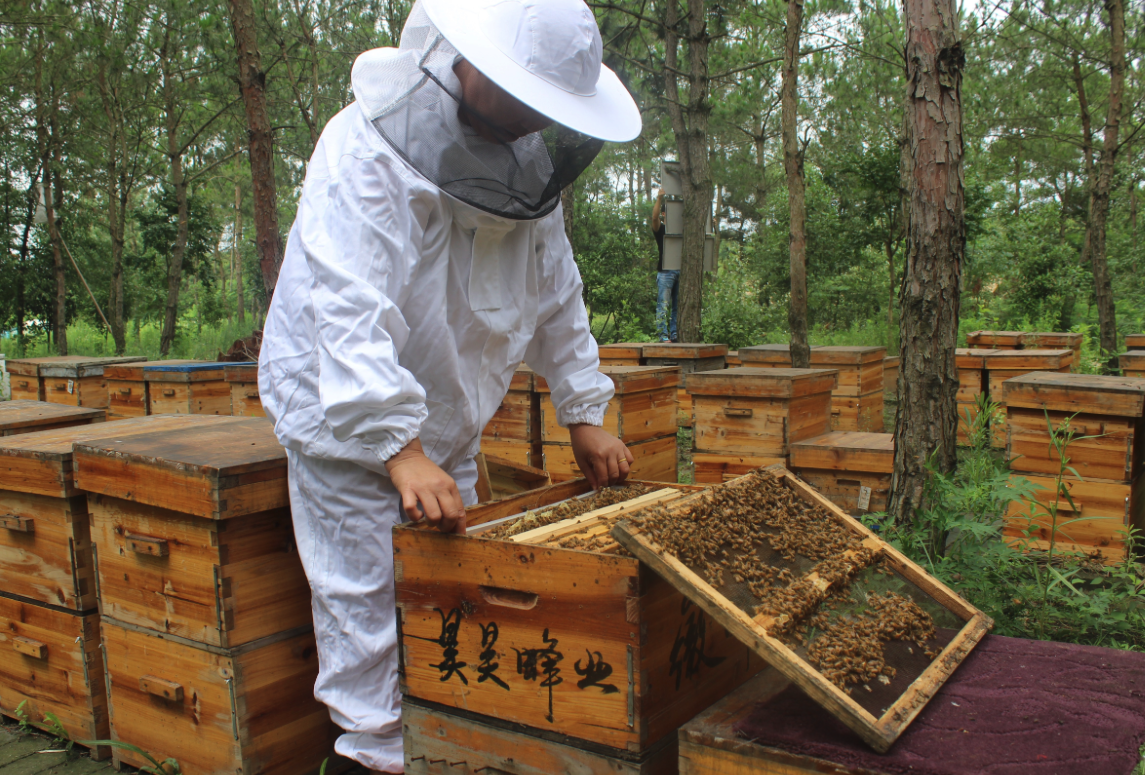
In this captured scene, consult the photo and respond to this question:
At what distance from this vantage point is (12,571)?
8.05 feet

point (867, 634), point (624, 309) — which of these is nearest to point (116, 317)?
point (624, 309)

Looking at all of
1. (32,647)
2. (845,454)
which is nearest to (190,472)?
(32,647)

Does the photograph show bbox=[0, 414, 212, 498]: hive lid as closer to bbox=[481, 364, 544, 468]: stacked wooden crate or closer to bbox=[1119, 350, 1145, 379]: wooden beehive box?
bbox=[481, 364, 544, 468]: stacked wooden crate

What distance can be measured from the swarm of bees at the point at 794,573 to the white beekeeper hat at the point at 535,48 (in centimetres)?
85

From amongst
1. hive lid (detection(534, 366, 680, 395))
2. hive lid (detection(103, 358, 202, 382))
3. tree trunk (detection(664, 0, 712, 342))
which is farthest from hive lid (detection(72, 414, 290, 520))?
tree trunk (detection(664, 0, 712, 342))

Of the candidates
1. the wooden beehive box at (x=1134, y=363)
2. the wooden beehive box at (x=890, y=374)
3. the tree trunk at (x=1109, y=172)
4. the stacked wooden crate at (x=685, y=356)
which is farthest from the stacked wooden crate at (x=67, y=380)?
the tree trunk at (x=1109, y=172)

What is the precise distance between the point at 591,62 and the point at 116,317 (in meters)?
13.3

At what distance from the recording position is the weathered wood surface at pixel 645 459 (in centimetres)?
452

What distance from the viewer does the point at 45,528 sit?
7.62 feet

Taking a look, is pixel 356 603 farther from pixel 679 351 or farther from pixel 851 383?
pixel 851 383

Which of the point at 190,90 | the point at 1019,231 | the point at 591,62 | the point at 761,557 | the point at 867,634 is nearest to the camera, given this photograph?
the point at 867,634

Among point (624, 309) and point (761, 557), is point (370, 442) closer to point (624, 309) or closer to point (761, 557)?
point (761, 557)

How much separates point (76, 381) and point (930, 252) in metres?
6.58

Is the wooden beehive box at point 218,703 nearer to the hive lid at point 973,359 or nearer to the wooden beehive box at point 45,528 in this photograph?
the wooden beehive box at point 45,528
